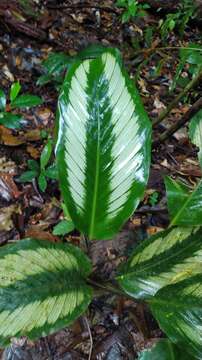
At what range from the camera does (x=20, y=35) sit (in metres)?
1.93

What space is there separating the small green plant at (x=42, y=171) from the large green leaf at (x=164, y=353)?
591mm

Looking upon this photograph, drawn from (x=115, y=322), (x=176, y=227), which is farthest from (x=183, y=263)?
(x=115, y=322)

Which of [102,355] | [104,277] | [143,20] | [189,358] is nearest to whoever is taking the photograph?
[189,358]

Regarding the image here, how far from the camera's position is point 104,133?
2.98ft

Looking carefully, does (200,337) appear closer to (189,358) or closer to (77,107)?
(189,358)

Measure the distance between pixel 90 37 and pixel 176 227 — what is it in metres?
1.46

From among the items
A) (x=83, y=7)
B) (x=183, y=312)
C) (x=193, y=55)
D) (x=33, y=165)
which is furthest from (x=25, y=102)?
(x=83, y=7)

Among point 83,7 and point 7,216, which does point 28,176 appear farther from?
point 83,7

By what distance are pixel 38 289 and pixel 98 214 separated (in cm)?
20

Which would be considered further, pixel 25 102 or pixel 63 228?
pixel 25 102

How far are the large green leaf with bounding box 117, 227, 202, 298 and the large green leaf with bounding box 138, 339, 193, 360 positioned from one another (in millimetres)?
121

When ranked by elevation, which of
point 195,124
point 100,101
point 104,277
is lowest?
point 104,277

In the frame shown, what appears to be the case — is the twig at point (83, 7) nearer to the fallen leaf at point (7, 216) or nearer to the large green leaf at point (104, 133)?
the fallen leaf at point (7, 216)

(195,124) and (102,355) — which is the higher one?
(195,124)
